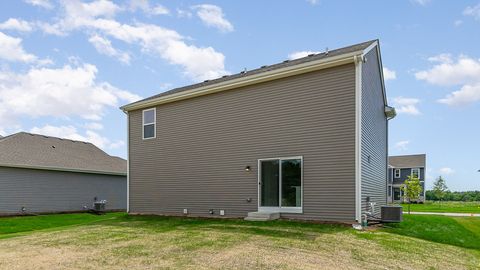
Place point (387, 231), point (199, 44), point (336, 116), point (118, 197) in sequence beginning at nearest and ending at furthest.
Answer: point (387, 231) → point (336, 116) → point (199, 44) → point (118, 197)

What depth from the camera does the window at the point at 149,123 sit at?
15094 millimetres

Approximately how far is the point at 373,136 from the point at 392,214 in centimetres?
275

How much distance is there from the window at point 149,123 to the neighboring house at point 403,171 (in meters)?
33.0

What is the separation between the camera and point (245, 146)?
12.0 metres

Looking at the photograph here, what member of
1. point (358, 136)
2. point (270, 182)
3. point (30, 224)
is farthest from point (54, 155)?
point (358, 136)

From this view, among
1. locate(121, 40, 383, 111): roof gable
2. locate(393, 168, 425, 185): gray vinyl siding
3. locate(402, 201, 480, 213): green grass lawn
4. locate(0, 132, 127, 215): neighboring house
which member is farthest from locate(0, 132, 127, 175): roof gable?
locate(393, 168, 425, 185): gray vinyl siding

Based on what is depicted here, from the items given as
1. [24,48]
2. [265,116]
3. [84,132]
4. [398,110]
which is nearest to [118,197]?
[84,132]

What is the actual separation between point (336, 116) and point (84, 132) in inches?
811

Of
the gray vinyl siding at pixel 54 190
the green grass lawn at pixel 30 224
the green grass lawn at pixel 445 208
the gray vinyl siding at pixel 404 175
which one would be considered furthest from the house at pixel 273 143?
the gray vinyl siding at pixel 404 175

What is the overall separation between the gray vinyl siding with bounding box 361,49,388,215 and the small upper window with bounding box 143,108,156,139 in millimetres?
8304

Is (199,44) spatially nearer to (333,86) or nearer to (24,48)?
(333,86)

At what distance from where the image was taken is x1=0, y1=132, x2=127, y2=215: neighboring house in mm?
17297

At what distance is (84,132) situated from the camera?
25.7m

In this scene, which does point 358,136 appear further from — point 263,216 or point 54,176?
point 54,176
